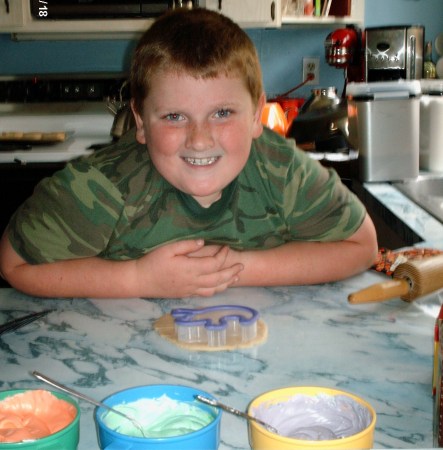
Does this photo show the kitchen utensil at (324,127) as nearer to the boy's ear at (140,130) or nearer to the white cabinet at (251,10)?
the white cabinet at (251,10)

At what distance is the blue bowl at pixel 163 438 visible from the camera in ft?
1.73

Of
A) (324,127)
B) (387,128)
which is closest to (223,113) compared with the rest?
(387,128)

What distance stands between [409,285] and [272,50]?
93.1 inches

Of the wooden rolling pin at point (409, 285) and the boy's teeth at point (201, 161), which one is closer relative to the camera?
the wooden rolling pin at point (409, 285)

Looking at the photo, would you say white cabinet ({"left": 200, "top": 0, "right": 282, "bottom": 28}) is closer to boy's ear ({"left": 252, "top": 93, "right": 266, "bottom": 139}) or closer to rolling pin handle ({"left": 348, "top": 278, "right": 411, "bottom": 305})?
boy's ear ({"left": 252, "top": 93, "right": 266, "bottom": 139})

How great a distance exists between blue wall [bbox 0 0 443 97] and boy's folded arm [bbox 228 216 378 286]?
7.00 ft

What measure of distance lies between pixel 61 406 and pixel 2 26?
8.13 ft

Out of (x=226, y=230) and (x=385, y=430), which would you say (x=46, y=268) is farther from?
(x=385, y=430)

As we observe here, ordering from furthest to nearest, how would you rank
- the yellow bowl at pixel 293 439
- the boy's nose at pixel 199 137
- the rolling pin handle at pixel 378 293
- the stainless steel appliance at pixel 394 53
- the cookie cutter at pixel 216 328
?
the stainless steel appliance at pixel 394 53, the boy's nose at pixel 199 137, the rolling pin handle at pixel 378 293, the cookie cutter at pixel 216 328, the yellow bowl at pixel 293 439

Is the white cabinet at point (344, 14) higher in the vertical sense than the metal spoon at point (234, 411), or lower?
higher

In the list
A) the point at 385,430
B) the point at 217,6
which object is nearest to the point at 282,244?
the point at 385,430

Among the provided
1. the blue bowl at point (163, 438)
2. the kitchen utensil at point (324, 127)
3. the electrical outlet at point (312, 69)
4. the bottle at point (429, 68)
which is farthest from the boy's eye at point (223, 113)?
the electrical outlet at point (312, 69)

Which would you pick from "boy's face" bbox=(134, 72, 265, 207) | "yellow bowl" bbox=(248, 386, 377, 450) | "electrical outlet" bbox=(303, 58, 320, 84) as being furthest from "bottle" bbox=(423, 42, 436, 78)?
"yellow bowl" bbox=(248, 386, 377, 450)

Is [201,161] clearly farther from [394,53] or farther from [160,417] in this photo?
[394,53]
